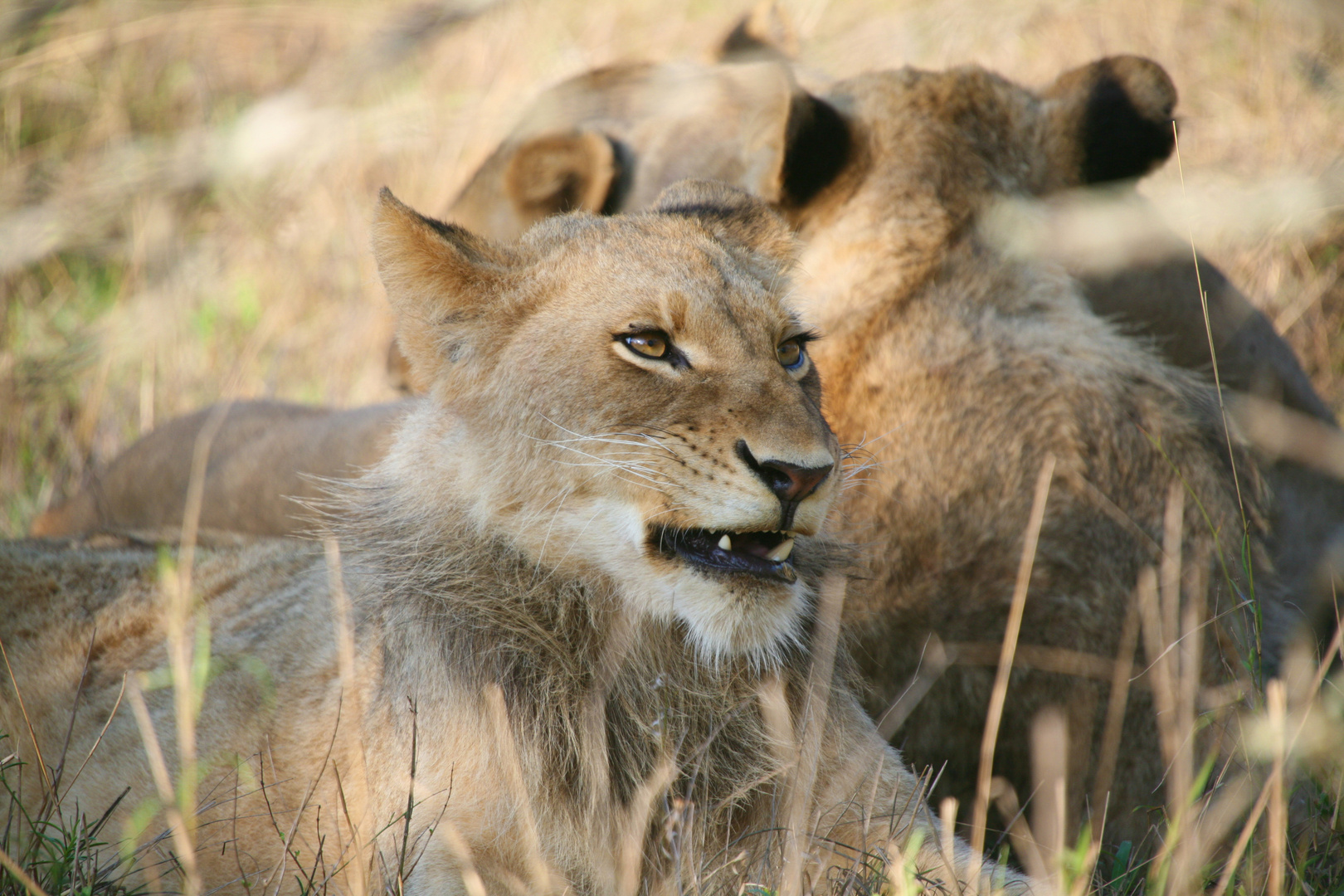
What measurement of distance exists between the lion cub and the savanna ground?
1945mm

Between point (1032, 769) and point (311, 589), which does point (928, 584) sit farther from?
point (311, 589)

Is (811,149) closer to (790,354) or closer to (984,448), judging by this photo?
(984,448)

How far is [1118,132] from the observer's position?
4793 millimetres

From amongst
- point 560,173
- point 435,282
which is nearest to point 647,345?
point 435,282

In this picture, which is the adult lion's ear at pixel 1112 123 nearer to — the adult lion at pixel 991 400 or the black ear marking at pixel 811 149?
the adult lion at pixel 991 400

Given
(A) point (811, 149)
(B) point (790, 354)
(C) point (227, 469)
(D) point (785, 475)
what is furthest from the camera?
(C) point (227, 469)

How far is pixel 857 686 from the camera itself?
3.45m

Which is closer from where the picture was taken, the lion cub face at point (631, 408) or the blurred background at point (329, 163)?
the lion cub face at point (631, 408)

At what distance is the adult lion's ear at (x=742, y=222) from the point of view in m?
3.55

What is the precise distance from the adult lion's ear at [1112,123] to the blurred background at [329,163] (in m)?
0.46

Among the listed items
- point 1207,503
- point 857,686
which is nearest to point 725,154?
point 1207,503

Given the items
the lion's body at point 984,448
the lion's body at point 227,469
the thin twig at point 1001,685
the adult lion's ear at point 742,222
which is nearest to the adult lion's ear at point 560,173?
the lion's body at point 227,469

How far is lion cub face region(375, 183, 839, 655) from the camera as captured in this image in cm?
273

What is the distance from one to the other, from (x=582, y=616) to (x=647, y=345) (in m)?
0.67
